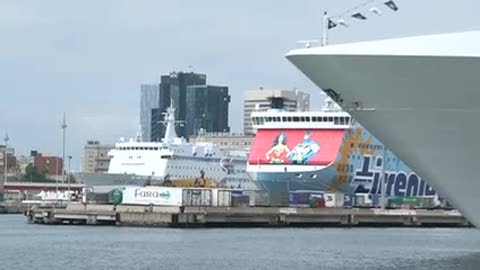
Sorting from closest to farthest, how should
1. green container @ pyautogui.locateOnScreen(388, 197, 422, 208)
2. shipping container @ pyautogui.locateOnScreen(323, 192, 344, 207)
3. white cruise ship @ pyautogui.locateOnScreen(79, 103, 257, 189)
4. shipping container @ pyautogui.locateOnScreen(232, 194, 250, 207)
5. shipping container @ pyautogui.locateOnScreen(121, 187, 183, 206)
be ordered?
shipping container @ pyautogui.locateOnScreen(121, 187, 183, 206) < shipping container @ pyautogui.locateOnScreen(232, 194, 250, 207) < shipping container @ pyautogui.locateOnScreen(323, 192, 344, 207) < green container @ pyautogui.locateOnScreen(388, 197, 422, 208) < white cruise ship @ pyautogui.locateOnScreen(79, 103, 257, 189)

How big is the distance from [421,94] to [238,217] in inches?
1615

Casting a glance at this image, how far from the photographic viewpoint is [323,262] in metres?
34.9

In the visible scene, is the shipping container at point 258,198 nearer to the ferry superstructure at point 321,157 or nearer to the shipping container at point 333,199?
the shipping container at point 333,199

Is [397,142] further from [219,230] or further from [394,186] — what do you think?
[394,186]

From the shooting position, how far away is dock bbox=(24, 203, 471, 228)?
203ft

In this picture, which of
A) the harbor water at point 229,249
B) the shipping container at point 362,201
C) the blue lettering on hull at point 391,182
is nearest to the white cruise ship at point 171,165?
the blue lettering on hull at point 391,182

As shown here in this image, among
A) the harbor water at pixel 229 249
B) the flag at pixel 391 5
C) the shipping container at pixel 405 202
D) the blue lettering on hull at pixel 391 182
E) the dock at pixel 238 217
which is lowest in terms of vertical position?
the harbor water at pixel 229 249

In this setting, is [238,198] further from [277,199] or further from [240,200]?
[277,199]

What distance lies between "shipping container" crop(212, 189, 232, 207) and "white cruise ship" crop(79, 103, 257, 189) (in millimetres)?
25342

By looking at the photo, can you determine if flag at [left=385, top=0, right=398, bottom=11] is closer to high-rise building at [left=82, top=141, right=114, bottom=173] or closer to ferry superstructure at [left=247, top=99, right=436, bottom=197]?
ferry superstructure at [left=247, top=99, right=436, bottom=197]

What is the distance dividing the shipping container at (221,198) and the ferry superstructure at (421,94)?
39.6 metres

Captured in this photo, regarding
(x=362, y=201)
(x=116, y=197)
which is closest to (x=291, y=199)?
(x=362, y=201)

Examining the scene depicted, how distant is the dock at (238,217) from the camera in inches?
2440

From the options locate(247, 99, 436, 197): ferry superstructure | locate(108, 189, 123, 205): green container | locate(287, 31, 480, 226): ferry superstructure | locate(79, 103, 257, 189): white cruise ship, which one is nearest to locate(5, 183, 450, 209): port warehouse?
locate(108, 189, 123, 205): green container
